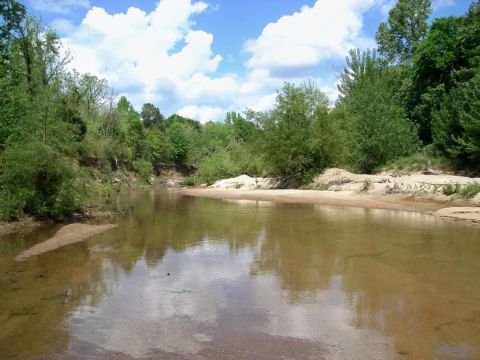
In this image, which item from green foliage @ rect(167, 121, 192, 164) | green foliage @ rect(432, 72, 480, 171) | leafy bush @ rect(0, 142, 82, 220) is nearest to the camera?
leafy bush @ rect(0, 142, 82, 220)

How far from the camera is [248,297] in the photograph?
8.01 meters

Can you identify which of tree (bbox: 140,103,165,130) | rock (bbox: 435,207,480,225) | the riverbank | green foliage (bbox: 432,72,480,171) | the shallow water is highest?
tree (bbox: 140,103,165,130)

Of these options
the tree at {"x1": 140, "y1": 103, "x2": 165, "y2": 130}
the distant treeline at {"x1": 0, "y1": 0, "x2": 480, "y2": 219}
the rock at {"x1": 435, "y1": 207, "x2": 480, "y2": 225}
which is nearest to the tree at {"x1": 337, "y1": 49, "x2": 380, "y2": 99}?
the distant treeline at {"x1": 0, "y1": 0, "x2": 480, "y2": 219}

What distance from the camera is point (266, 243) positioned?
1358cm

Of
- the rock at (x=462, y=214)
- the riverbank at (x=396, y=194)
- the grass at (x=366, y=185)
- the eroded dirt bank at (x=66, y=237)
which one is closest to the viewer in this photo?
the eroded dirt bank at (x=66, y=237)

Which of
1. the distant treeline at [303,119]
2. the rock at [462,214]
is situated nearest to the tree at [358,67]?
the distant treeline at [303,119]

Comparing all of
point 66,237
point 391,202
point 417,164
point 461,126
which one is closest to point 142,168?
point 417,164

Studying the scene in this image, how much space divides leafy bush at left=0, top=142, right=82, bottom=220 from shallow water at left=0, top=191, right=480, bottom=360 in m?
2.25

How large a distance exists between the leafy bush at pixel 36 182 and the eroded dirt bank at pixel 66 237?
1888mm

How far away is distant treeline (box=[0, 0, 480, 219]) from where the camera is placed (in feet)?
58.1

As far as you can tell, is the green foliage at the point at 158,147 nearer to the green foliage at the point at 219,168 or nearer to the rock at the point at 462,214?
the green foliage at the point at 219,168

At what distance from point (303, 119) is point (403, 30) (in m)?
27.5

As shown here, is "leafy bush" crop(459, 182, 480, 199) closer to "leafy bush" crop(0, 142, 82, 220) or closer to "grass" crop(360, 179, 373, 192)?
"grass" crop(360, 179, 373, 192)

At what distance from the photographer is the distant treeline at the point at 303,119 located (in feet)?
58.1
